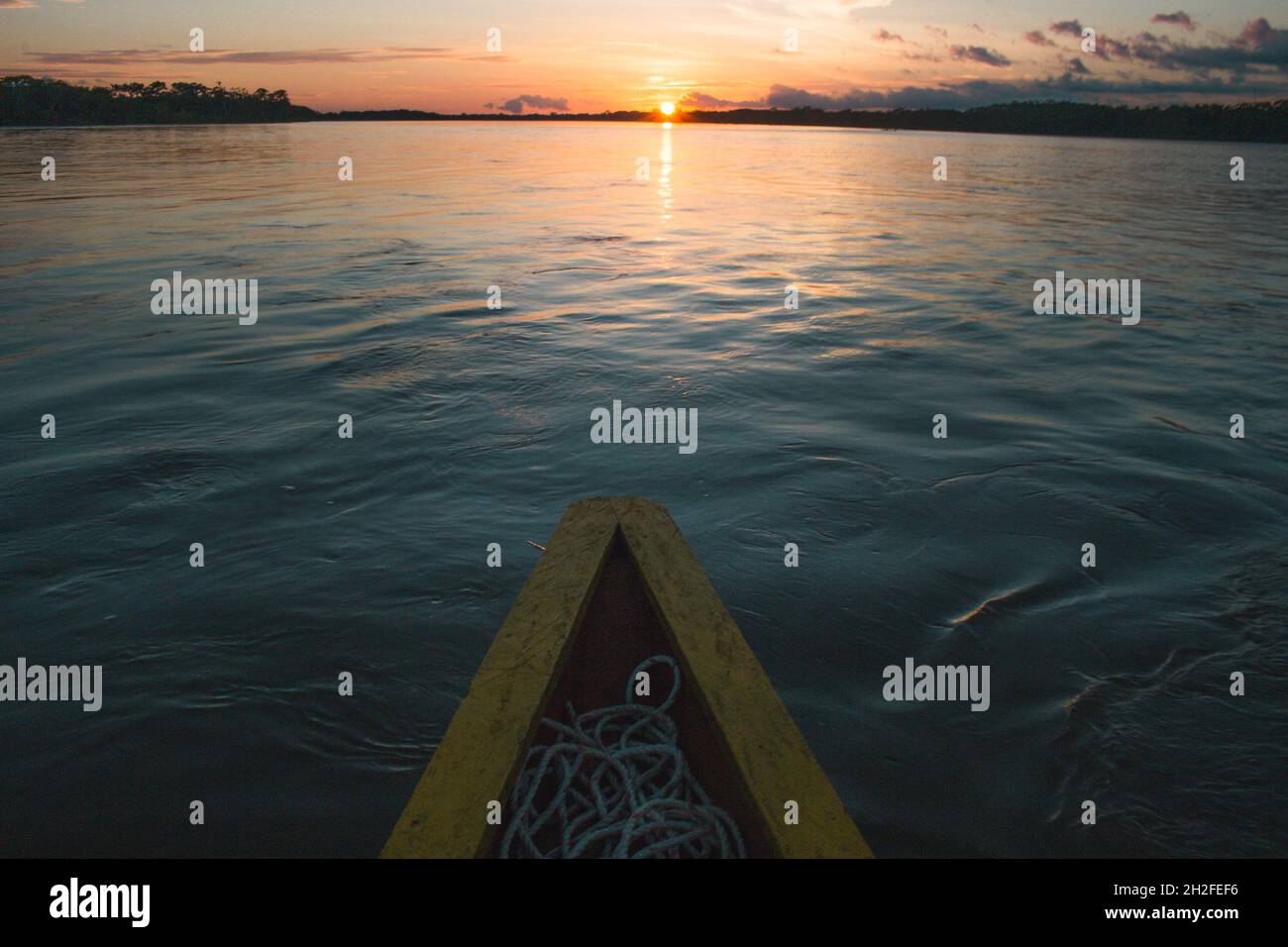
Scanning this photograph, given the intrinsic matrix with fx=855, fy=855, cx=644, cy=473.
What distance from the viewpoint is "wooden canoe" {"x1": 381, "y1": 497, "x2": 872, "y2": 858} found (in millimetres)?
2383

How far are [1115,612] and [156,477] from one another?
6.52 m

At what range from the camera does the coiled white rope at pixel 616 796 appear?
2.66 meters

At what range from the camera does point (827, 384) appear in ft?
29.8

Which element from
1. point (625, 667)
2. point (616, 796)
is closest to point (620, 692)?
point (625, 667)

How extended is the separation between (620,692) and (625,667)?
0.34ft

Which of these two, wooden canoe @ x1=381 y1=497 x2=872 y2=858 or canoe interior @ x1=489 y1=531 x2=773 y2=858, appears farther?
canoe interior @ x1=489 y1=531 x2=773 y2=858

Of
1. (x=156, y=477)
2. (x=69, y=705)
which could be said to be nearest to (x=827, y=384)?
(x=156, y=477)

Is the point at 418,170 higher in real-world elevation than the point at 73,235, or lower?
higher

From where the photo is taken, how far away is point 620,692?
11.1 ft

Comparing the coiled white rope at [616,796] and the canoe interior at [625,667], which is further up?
the canoe interior at [625,667]

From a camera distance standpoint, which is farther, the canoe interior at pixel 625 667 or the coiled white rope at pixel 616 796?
the canoe interior at pixel 625 667

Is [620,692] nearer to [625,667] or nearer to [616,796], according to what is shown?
[625,667]
